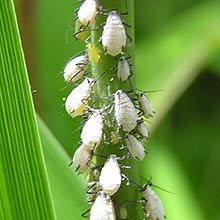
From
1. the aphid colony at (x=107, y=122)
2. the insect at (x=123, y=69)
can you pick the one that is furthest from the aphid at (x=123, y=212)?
the insect at (x=123, y=69)

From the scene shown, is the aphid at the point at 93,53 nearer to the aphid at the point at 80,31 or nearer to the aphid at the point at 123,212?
the aphid at the point at 80,31

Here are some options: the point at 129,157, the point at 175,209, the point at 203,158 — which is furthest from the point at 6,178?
the point at 203,158

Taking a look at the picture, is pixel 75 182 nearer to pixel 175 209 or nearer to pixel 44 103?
pixel 175 209

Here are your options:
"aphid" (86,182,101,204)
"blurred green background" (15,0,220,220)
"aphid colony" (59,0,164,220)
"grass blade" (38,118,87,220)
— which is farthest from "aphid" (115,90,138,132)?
"blurred green background" (15,0,220,220)

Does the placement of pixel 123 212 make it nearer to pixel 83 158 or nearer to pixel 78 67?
pixel 83 158

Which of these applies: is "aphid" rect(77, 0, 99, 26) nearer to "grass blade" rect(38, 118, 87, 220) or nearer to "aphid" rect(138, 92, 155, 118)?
"aphid" rect(138, 92, 155, 118)

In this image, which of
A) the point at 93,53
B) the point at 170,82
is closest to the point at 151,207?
the point at 93,53

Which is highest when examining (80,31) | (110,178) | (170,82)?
(80,31)
